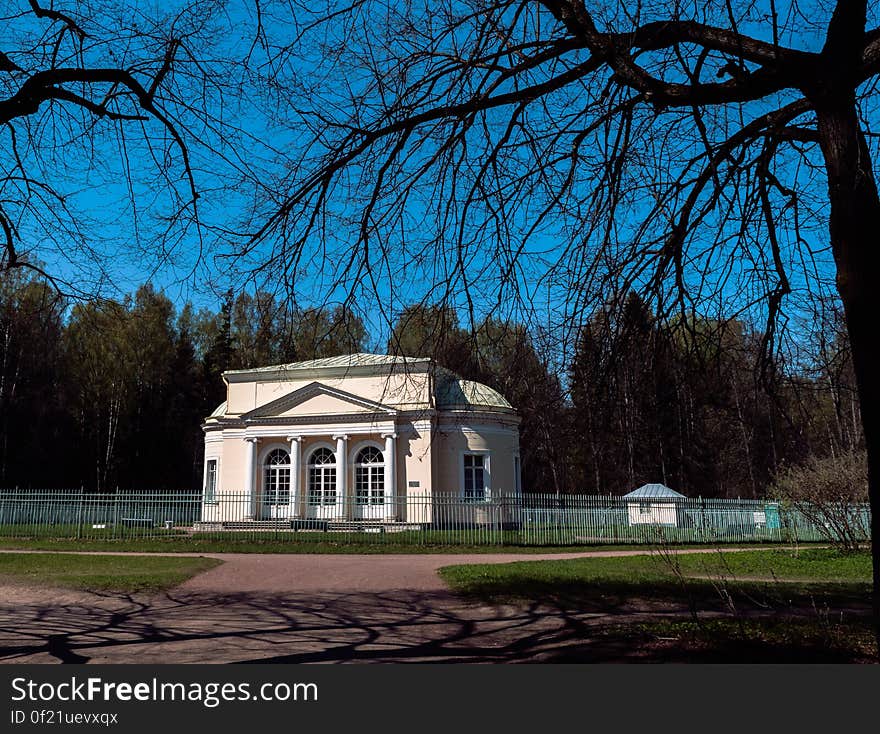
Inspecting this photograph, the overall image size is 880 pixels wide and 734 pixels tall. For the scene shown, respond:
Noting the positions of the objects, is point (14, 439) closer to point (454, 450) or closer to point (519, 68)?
point (454, 450)

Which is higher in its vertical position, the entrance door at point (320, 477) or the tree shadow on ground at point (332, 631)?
the entrance door at point (320, 477)

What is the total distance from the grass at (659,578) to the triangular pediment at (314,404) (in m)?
14.2

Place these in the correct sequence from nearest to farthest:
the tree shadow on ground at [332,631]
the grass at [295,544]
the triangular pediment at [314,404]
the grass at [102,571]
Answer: the tree shadow on ground at [332,631] < the grass at [102,571] < the grass at [295,544] < the triangular pediment at [314,404]

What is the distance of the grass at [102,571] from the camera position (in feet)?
41.3

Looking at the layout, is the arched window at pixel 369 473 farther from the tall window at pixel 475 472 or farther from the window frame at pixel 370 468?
the tall window at pixel 475 472

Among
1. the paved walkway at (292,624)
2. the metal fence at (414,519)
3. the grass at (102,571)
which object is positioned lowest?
the paved walkway at (292,624)

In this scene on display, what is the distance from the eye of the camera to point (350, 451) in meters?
30.2

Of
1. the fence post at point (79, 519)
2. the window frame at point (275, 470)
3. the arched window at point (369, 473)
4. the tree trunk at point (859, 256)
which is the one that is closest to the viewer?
the tree trunk at point (859, 256)

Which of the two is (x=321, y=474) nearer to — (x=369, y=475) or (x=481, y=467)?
(x=369, y=475)

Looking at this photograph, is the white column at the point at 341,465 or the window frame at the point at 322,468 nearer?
the white column at the point at 341,465

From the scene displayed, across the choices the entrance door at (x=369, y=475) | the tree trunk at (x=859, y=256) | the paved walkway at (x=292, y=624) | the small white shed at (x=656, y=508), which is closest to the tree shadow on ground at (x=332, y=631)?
the paved walkway at (x=292, y=624)

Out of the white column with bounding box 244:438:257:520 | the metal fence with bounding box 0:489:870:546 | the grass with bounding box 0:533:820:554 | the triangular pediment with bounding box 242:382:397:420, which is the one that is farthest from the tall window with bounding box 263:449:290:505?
the grass with bounding box 0:533:820:554

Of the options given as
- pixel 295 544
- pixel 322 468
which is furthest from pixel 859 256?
pixel 322 468

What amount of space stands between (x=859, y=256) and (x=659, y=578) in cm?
1007
